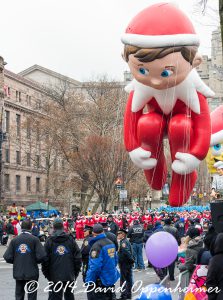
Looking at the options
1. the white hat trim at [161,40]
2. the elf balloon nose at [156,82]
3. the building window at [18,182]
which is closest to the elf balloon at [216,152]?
the elf balloon nose at [156,82]

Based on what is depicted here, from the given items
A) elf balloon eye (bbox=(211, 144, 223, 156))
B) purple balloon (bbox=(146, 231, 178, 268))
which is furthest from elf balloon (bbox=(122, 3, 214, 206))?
elf balloon eye (bbox=(211, 144, 223, 156))

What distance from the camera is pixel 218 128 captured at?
39.9 ft

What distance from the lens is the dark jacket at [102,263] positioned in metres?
9.14

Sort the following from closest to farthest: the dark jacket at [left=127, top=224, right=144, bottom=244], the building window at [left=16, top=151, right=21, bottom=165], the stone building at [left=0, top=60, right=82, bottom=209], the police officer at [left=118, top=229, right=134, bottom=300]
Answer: the police officer at [left=118, top=229, right=134, bottom=300]
the dark jacket at [left=127, top=224, right=144, bottom=244]
the stone building at [left=0, top=60, right=82, bottom=209]
the building window at [left=16, top=151, right=21, bottom=165]

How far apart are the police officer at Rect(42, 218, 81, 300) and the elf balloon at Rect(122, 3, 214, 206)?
1743mm

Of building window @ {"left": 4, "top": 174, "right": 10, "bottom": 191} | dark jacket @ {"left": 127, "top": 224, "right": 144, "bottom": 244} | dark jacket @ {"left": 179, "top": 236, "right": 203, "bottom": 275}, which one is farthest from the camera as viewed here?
building window @ {"left": 4, "top": 174, "right": 10, "bottom": 191}

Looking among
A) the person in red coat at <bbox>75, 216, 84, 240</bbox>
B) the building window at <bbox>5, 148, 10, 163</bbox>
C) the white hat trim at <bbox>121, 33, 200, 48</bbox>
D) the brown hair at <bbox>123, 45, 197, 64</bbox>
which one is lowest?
the person in red coat at <bbox>75, 216, 84, 240</bbox>

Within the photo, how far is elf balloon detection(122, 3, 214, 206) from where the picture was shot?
7.88m

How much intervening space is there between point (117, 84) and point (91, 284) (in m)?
36.7

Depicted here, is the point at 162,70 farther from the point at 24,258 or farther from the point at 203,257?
the point at 24,258

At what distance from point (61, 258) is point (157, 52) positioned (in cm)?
378

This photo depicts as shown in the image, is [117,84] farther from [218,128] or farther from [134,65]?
[134,65]

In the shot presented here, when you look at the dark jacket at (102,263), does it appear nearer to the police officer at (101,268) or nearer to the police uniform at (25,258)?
the police officer at (101,268)

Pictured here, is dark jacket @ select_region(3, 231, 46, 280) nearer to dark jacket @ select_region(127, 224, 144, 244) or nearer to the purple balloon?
the purple balloon
